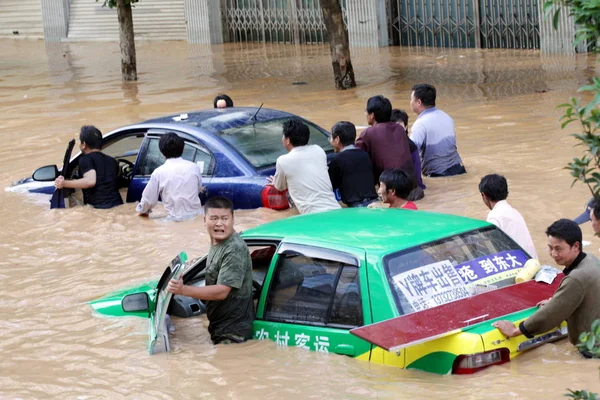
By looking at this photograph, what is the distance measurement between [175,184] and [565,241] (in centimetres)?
469

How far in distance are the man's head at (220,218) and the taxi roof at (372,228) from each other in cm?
25

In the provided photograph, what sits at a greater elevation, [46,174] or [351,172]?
[46,174]

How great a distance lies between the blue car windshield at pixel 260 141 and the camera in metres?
Answer: 9.55

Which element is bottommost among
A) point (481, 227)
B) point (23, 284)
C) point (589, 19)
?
point (23, 284)

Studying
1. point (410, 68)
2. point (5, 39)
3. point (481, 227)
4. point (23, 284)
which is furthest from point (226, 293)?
point (5, 39)

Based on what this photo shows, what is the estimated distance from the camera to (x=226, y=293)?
6020mm

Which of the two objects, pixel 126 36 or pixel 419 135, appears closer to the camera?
pixel 419 135

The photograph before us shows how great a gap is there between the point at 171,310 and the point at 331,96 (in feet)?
38.8

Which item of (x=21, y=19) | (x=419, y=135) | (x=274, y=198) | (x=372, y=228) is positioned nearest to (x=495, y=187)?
(x=372, y=228)

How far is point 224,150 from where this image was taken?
9.52m

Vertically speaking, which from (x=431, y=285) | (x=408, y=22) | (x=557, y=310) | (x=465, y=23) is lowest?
(x=557, y=310)

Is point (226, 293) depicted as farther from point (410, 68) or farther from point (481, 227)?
point (410, 68)

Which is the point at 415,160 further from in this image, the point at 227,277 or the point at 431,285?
the point at 431,285

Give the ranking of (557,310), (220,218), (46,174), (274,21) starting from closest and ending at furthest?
(557,310), (220,218), (46,174), (274,21)
